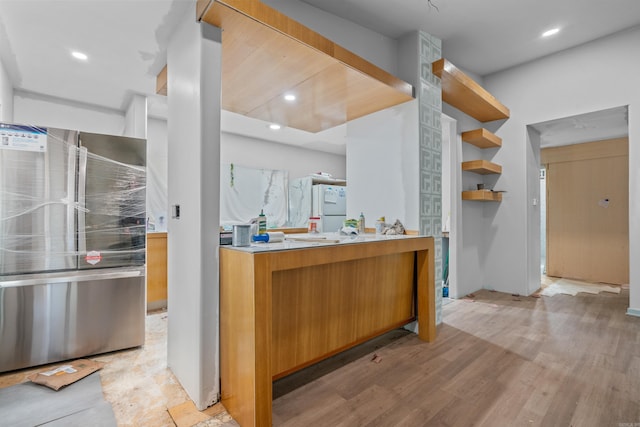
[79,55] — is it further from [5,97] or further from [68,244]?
[68,244]

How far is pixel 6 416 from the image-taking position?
161 centimetres

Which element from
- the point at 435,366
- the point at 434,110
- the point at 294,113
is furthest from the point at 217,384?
the point at 434,110

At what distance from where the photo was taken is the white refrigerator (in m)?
5.27

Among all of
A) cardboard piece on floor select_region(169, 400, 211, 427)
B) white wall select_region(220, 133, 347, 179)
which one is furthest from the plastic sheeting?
cardboard piece on floor select_region(169, 400, 211, 427)

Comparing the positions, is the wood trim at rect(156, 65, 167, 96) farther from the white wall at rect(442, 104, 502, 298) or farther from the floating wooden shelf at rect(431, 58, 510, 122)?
the white wall at rect(442, 104, 502, 298)

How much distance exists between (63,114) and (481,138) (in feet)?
16.7

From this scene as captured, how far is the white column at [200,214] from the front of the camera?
166 centimetres

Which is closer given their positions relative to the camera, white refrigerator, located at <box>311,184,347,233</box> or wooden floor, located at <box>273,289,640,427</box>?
wooden floor, located at <box>273,289,640,427</box>

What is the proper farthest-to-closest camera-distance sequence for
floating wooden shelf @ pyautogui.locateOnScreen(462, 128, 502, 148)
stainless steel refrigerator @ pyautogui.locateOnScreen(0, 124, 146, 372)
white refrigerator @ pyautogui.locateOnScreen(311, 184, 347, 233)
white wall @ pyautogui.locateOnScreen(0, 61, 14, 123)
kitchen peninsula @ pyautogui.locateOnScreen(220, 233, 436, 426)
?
white refrigerator @ pyautogui.locateOnScreen(311, 184, 347, 233) → floating wooden shelf @ pyautogui.locateOnScreen(462, 128, 502, 148) → white wall @ pyautogui.locateOnScreen(0, 61, 14, 123) → stainless steel refrigerator @ pyautogui.locateOnScreen(0, 124, 146, 372) → kitchen peninsula @ pyautogui.locateOnScreen(220, 233, 436, 426)

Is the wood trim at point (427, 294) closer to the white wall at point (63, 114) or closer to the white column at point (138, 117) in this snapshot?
the white column at point (138, 117)

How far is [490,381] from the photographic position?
1884 mm

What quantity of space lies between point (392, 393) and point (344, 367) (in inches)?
16.3

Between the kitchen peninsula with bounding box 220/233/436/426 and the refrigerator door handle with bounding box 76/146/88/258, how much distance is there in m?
1.37

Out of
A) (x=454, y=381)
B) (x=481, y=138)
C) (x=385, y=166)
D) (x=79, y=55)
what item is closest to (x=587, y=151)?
(x=481, y=138)
